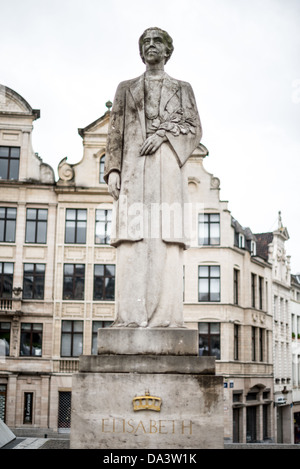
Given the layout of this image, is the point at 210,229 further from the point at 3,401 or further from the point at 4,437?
the point at 4,437

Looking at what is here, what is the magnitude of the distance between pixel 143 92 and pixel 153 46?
52 centimetres

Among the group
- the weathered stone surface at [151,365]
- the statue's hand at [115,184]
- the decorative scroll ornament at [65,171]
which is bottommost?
the weathered stone surface at [151,365]

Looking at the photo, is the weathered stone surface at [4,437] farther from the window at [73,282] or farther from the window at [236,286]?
the window at [236,286]

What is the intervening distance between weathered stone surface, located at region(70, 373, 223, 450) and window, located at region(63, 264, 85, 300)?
92.1ft

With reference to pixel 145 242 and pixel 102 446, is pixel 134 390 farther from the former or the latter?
pixel 145 242

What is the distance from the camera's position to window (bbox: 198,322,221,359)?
3400cm

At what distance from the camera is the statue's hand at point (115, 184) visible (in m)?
6.51

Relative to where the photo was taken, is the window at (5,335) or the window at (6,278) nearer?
the window at (5,335)

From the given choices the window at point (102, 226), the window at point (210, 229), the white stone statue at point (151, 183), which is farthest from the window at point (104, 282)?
the white stone statue at point (151, 183)

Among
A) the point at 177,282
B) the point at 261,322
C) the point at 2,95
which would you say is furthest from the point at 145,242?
the point at 261,322

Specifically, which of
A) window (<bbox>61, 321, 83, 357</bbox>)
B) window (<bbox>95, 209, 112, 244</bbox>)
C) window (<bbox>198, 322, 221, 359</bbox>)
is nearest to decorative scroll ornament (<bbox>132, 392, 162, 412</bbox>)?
window (<bbox>61, 321, 83, 357</bbox>)

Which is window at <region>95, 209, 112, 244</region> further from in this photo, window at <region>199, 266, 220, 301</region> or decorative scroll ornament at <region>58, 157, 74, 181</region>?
window at <region>199, 266, 220, 301</region>

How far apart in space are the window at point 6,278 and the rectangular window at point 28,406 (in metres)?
5.26

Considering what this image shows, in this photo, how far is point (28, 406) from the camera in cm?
3212
